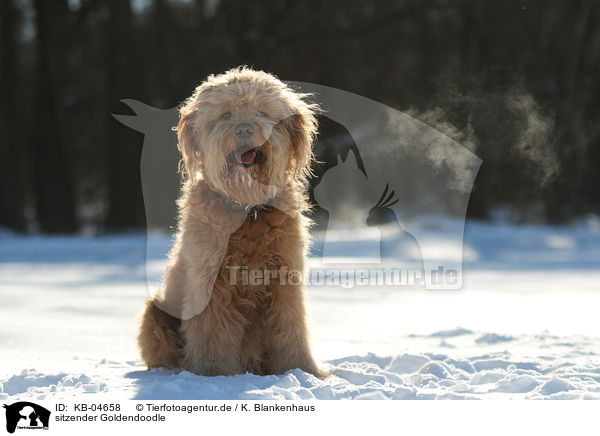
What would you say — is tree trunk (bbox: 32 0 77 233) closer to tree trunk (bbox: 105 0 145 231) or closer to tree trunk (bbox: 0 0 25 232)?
tree trunk (bbox: 0 0 25 232)

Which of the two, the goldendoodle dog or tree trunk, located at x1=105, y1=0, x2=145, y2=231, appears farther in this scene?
tree trunk, located at x1=105, y1=0, x2=145, y2=231

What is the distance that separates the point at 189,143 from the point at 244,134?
0.45 meters

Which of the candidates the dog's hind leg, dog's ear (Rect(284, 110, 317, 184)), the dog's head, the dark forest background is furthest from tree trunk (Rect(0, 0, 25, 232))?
dog's ear (Rect(284, 110, 317, 184))

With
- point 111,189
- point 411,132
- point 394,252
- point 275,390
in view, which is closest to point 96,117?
point 111,189

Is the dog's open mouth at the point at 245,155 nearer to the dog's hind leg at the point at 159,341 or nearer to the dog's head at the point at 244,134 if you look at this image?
the dog's head at the point at 244,134

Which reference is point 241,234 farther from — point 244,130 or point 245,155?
point 244,130

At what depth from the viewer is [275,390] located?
3.26 meters

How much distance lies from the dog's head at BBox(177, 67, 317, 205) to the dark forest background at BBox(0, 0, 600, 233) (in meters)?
9.12

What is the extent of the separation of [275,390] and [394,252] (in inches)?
367

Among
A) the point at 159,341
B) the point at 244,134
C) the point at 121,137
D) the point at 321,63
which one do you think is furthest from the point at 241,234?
the point at 321,63

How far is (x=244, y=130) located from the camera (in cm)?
360

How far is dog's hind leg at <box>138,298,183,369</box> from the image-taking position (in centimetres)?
399

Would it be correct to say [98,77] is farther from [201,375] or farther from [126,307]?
[201,375]

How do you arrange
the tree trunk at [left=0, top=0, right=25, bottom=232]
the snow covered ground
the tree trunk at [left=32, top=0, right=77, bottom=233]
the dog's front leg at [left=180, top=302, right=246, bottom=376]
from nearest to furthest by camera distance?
the snow covered ground < the dog's front leg at [left=180, top=302, right=246, bottom=376] < the tree trunk at [left=32, top=0, right=77, bottom=233] < the tree trunk at [left=0, top=0, right=25, bottom=232]
